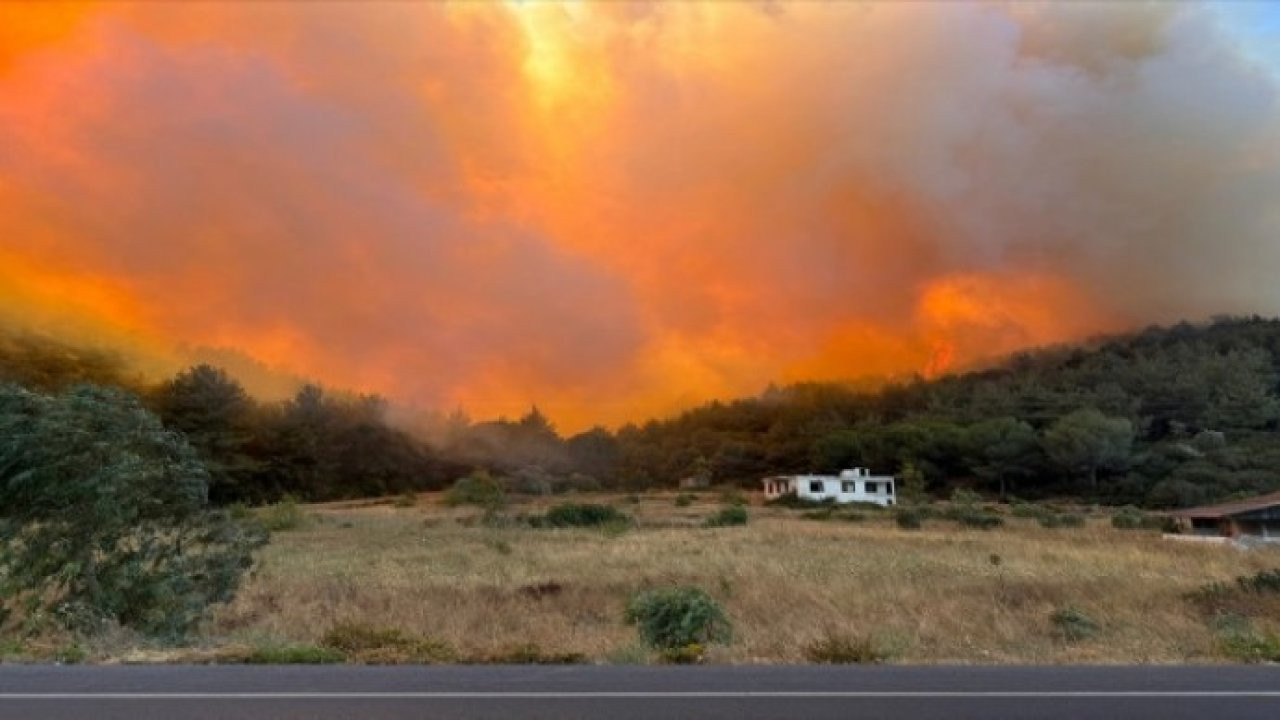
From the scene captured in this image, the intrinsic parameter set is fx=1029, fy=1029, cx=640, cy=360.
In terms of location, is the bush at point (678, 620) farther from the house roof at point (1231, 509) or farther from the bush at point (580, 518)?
the house roof at point (1231, 509)

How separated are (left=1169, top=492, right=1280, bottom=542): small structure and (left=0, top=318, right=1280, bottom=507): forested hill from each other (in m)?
24.7

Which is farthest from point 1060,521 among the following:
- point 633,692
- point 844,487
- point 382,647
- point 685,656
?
point 633,692

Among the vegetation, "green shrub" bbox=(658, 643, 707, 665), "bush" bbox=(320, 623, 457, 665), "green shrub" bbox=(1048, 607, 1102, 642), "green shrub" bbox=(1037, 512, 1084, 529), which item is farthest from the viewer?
"green shrub" bbox=(1037, 512, 1084, 529)

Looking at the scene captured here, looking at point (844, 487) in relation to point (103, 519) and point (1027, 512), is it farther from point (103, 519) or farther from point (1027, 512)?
point (103, 519)

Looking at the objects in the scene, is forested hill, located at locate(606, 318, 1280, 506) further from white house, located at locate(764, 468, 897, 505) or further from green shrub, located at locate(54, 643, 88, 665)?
green shrub, located at locate(54, 643, 88, 665)

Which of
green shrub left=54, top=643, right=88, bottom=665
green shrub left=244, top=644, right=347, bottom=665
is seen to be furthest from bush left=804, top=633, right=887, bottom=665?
green shrub left=54, top=643, right=88, bottom=665

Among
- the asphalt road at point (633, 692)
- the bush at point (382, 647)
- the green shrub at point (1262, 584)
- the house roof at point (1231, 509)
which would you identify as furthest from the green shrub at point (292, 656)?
the house roof at point (1231, 509)

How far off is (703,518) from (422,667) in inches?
1872

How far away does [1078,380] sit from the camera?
5231 inches

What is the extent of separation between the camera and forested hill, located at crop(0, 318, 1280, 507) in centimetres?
8294

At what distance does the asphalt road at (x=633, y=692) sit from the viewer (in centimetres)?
777

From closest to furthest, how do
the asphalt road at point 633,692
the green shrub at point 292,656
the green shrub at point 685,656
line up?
the asphalt road at point 633,692
the green shrub at point 292,656
the green shrub at point 685,656

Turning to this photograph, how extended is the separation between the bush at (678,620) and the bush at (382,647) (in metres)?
3.54

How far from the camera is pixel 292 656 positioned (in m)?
10.7
